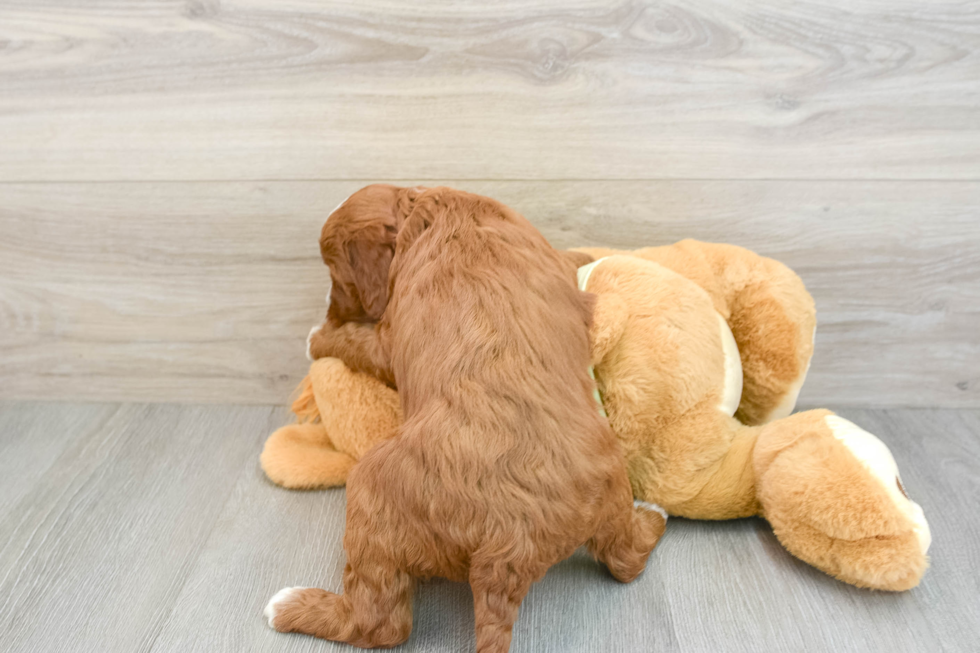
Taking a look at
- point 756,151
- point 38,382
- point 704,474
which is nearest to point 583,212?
point 756,151

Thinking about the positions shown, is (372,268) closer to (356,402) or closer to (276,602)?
(356,402)

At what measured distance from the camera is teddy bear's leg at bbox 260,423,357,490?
1.10m

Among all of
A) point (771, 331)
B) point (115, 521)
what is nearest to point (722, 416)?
point (771, 331)

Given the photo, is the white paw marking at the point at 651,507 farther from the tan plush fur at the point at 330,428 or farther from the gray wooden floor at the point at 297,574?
the tan plush fur at the point at 330,428

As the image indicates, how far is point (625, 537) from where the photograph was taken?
869 millimetres

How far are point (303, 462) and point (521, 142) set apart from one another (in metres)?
0.63

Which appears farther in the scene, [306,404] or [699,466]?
[306,404]

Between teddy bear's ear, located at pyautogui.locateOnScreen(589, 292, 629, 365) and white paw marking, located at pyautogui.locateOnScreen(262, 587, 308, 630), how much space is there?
0.47 m

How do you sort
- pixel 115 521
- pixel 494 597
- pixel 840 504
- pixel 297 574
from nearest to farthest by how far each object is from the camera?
pixel 494 597
pixel 840 504
pixel 297 574
pixel 115 521

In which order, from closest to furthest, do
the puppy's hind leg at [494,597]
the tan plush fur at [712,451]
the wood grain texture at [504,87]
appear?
the puppy's hind leg at [494,597] → the tan plush fur at [712,451] → the wood grain texture at [504,87]

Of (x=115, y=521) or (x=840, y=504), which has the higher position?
(x=840, y=504)

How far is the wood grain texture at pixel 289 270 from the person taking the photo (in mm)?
1162

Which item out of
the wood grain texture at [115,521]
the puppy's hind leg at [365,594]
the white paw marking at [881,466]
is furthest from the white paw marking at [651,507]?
the wood grain texture at [115,521]

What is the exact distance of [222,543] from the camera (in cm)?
101
